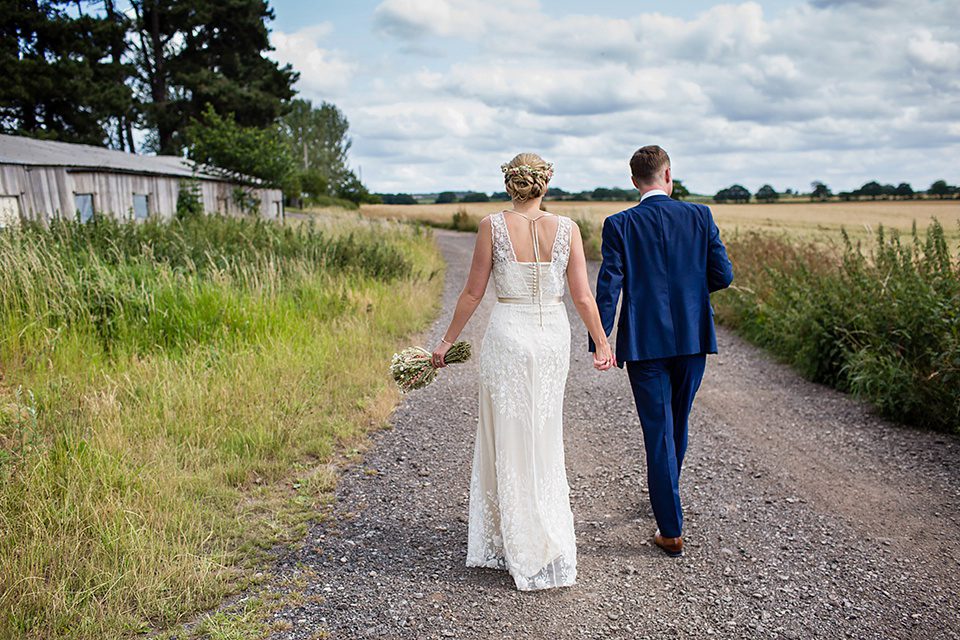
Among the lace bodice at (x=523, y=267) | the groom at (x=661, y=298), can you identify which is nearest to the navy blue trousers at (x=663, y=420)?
the groom at (x=661, y=298)

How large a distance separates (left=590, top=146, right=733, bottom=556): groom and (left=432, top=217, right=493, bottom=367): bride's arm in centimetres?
70

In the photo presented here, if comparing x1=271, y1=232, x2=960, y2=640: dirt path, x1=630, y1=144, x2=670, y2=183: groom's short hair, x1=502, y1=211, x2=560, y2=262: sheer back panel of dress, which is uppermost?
x1=630, y1=144, x2=670, y2=183: groom's short hair

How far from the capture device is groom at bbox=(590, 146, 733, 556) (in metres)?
4.09

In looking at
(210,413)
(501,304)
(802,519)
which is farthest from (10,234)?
(802,519)

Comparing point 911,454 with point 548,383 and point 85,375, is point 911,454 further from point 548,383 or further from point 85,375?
point 85,375

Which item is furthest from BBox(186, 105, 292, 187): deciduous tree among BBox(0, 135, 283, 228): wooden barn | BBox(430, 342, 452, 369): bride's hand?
BBox(430, 342, 452, 369): bride's hand

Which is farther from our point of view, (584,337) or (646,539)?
(584,337)

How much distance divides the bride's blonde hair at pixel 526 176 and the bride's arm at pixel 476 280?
0.22 m

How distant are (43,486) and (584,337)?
8289mm

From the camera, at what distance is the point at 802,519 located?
4586 millimetres

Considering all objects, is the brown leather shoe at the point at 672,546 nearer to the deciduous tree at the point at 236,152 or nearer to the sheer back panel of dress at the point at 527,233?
the sheer back panel of dress at the point at 527,233

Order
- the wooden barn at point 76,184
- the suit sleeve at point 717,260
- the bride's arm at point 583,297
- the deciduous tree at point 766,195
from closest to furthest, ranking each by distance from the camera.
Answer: the bride's arm at point 583,297 < the suit sleeve at point 717,260 < the wooden barn at point 76,184 < the deciduous tree at point 766,195

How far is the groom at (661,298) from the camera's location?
4.09 meters

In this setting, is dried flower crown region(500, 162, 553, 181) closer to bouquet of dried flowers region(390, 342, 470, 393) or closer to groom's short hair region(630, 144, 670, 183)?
groom's short hair region(630, 144, 670, 183)
